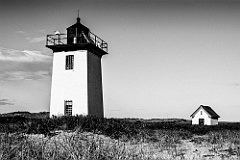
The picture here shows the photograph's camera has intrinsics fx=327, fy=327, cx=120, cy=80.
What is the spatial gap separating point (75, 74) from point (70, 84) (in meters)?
0.82

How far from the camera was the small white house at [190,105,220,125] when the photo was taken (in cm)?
4388

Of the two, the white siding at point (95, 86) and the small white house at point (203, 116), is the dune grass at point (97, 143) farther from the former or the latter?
the small white house at point (203, 116)

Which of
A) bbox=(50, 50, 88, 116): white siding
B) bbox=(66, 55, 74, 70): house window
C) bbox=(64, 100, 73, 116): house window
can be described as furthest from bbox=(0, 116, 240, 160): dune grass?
bbox=(66, 55, 74, 70): house window

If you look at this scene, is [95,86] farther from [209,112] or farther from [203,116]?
[209,112]

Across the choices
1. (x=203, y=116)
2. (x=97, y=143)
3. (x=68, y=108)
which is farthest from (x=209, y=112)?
(x=97, y=143)

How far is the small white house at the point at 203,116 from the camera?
43875 millimetres

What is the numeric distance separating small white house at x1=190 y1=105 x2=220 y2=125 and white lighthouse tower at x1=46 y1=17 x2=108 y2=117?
2248 centimetres

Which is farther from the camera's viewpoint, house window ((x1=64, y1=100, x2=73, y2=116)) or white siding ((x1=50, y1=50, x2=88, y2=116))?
house window ((x1=64, y1=100, x2=73, y2=116))

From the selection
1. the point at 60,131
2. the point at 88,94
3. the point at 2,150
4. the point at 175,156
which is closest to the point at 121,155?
the point at 2,150

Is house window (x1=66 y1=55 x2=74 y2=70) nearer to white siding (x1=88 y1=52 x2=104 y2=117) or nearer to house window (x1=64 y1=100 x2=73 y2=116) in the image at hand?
white siding (x1=88 y1=52 x2=104 y2=117)

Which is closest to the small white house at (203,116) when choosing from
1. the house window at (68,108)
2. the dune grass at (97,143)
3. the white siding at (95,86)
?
the white siding at (95,86)

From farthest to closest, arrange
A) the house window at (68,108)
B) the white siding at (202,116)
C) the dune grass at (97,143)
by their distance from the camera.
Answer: the white siding at (202,116) < the house window at (68,108) < the dune grass at (97,143)

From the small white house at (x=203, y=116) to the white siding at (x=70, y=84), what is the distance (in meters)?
24.8

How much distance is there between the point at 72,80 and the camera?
24031 millimetres
